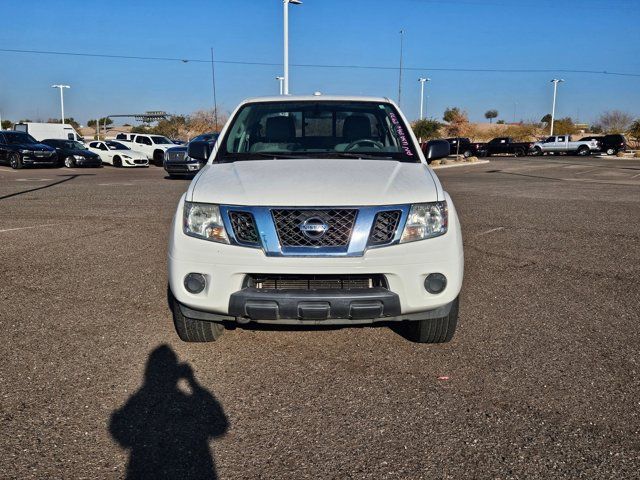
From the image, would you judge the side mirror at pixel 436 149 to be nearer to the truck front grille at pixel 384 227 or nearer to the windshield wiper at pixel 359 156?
the windshield wiper at pixel 359 156

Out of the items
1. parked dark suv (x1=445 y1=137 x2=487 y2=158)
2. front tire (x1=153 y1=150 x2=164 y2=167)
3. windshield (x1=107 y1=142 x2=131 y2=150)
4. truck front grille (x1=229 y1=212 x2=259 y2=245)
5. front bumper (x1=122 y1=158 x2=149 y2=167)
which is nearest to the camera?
truck front grille (x1=229 y1=212 x2=259 y2=245)

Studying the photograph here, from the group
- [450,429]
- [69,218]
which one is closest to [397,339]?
[450,429]

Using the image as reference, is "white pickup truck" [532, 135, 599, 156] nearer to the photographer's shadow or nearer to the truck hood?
the truck hood

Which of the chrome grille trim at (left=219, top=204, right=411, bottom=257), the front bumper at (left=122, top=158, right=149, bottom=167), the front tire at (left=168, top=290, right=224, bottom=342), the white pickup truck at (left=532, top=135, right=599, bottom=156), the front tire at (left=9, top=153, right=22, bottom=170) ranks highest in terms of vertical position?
the chrome grille trim at (left=219, top=204, right=411, bottom=257)

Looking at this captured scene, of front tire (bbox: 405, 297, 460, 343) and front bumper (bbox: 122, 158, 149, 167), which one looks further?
front bumper (bbox: 122, 158, 149, 167)

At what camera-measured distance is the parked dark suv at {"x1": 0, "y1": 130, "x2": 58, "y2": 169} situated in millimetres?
25891

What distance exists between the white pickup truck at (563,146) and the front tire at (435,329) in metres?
52.6

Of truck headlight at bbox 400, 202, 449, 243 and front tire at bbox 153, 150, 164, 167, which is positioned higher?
truck headlight at bbox 400, 202, 449, 243

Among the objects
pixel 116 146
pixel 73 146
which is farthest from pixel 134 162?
pixel 73 146

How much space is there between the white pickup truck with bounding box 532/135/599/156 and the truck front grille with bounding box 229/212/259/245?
53434mm

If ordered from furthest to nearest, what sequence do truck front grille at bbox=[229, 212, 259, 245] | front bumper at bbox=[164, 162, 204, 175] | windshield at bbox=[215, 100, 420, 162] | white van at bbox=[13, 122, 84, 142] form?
white van at bbox=[13, 122, 84, 142] < front bumper at bbox=[164, 162, 204, 175] < windshield at bbox=[215, 100, 420, 162] < truck front grille at bbox=[229, 212, 259, 245]

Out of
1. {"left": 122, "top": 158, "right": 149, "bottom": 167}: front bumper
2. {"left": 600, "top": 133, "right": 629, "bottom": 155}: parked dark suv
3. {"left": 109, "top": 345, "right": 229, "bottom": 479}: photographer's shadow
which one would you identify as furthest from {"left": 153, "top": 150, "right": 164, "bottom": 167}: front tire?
{"left": 600, "top": 133, "right": 629, "bottom": 155}: parked dark suv

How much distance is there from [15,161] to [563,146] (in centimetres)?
4311

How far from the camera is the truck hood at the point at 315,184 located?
362 cm
